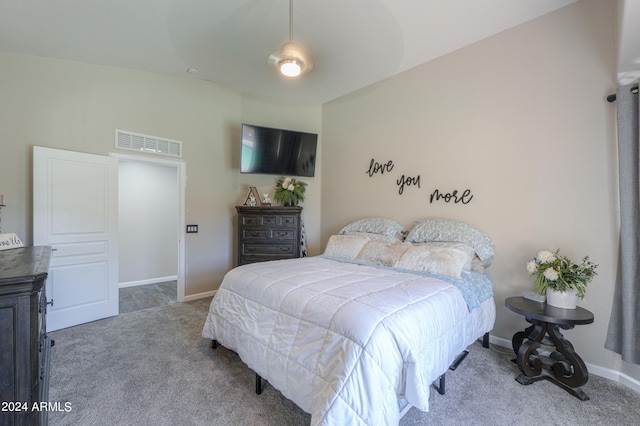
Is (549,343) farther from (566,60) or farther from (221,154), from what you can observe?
(221,154)

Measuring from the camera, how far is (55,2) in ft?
7.65

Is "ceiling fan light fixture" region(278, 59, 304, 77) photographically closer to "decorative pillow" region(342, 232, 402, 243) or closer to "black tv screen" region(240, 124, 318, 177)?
"black tv screen" region(240, 124, 318, 177)

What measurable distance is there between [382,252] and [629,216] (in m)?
1.87

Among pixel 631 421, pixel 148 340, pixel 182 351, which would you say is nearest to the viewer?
pixel 631 421

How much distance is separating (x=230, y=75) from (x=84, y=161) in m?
2.00

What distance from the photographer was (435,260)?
2512 mm

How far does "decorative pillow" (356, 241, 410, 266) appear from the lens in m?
2.88

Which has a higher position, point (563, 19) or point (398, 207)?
point (563, 19)

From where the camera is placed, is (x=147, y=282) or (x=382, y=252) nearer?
(x=382, y=252)

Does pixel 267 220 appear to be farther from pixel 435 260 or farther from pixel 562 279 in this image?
pixel 562 279

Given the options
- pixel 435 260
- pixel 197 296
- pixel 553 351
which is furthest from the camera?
pixel 197 296

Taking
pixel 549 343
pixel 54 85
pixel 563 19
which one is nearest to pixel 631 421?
pixel 549 343

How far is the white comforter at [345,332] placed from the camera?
4.48 ft

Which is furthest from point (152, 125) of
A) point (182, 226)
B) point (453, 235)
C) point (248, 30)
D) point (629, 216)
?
point (629, 216)
